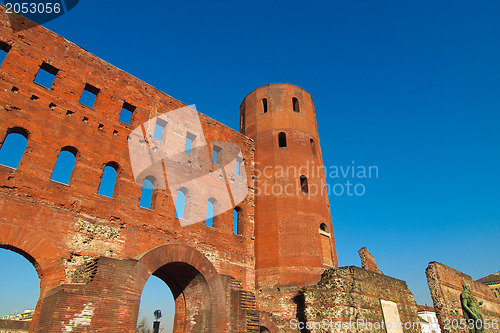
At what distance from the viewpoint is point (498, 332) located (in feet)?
77.3

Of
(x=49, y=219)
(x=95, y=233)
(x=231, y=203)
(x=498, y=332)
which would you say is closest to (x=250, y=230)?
(x=231, y=203)

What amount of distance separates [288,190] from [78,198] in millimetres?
9651

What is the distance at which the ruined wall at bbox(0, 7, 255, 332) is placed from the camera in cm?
802

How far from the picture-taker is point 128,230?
9992mm

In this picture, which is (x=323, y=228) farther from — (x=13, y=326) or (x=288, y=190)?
(x=13, y=326)

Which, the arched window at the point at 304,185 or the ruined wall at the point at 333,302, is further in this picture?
the arched window at the point at 304,185

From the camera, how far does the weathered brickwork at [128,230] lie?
8.16 meters

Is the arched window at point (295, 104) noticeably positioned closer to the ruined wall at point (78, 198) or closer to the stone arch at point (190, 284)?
the ruined wall at point (78, 198)

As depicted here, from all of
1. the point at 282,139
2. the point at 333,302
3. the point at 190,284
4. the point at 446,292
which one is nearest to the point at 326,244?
the point at 333,302

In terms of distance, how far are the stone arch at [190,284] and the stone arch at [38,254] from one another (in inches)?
80.6

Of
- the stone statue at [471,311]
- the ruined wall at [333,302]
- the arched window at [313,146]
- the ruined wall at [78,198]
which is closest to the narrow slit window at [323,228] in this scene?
the ruined wall at [333,302]

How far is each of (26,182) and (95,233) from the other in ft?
7.48

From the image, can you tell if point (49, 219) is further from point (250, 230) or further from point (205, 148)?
point (250, 230)

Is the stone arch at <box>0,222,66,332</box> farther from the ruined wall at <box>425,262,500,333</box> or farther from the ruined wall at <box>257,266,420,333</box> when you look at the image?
the ruined wall at <box>425,262,500,333</box>
